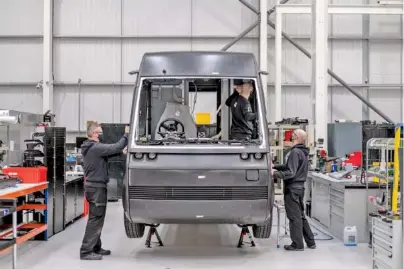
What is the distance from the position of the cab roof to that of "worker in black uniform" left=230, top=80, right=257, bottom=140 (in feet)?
1.12

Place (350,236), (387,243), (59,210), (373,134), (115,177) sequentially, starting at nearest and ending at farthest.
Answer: (387,243) → (350,236) → (373,134) → (59,210) → (115,177)

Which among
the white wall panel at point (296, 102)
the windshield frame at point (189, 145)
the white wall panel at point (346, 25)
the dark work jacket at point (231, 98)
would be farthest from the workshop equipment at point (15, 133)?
the white wall panel at point (346, 25)

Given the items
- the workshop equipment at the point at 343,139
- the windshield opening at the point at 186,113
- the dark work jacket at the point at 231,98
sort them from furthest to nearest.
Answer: the workshop equipment at the point at 343,139
the dark work jacket at the point at 231,98
the windshield opening at the point at 186,113

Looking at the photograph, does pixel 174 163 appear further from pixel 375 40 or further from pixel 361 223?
pixel 375 40

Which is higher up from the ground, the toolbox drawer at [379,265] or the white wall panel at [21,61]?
the white wall panel at [21,61]

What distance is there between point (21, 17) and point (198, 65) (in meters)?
10.6

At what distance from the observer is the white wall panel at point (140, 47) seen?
1405cm

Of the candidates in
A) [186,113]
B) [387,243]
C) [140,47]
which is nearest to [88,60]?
[140,47]

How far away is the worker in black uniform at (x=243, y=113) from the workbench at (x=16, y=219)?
263 centimetres

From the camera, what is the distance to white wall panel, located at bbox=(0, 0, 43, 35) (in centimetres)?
1398

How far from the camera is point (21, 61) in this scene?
14.1 metres

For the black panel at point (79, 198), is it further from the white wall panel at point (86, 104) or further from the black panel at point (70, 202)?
the white wall panel at point (86, 104)

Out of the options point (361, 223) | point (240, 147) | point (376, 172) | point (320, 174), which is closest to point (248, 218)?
point (240, 147)

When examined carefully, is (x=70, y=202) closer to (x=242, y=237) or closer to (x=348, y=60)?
(x=242, y=237)
